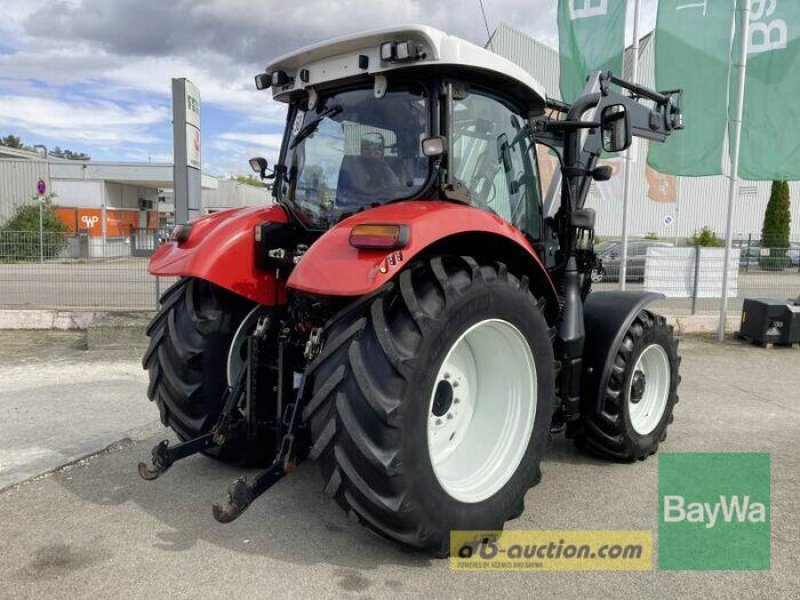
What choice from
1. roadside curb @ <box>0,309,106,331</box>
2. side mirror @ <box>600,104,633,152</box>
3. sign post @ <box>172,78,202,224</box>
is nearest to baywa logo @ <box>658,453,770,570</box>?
side mirror @ <box>600,104,633,152</box>

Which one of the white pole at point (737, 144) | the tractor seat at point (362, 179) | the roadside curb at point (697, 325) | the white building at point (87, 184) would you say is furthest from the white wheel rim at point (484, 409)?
the white building at point (87, 184)

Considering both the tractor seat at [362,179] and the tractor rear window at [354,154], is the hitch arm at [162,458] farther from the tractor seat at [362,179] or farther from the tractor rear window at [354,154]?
the tractor seat at [362,179]

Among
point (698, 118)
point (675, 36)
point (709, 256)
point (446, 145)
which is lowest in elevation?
point (709, 256)

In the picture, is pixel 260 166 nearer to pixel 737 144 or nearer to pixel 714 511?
pixel 714 511

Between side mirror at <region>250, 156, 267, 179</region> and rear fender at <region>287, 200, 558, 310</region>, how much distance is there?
1260mm

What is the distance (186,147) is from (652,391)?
6113mm

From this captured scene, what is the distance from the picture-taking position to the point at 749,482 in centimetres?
397

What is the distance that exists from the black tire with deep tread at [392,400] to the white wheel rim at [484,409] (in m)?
0.34

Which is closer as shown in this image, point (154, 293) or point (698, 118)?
point (698, 118)

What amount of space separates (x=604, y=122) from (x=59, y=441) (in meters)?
4.34

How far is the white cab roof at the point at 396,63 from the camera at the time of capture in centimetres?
299

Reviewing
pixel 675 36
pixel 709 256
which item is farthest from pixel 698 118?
pixel 709 256

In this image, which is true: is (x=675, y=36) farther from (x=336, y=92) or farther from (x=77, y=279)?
(x=77, y=279)

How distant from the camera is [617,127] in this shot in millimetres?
3938
